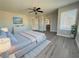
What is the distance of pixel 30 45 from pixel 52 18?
23.9ft

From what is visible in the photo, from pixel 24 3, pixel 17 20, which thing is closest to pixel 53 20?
pixel 17 20

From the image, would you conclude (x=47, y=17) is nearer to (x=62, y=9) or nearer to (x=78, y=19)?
(x=62, y=9)

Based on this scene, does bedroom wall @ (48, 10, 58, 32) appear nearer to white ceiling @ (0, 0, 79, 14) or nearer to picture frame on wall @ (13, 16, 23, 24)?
white ceiling @ (0, 0, 79, 14)

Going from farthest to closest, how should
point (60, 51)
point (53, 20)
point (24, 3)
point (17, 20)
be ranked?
point (53, 20) < point (17, 20) < point (24, 3) < point (60, 51)

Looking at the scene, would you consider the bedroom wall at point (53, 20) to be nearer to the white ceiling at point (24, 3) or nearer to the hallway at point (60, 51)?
the white ceiling at point (24, 3)

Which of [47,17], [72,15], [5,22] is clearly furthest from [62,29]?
[5,22]

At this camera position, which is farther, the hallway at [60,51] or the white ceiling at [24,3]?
the white ceiling at [24,3]

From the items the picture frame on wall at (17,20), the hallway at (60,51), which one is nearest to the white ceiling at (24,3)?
the picture frame on wall at (17,20)

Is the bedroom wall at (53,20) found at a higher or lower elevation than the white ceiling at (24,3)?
lower

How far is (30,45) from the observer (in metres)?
3.28

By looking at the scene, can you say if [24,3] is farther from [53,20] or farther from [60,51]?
[53,20]

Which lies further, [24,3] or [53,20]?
[53,20]

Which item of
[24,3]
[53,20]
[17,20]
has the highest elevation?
[24,3]

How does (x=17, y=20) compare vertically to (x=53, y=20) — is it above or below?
below
